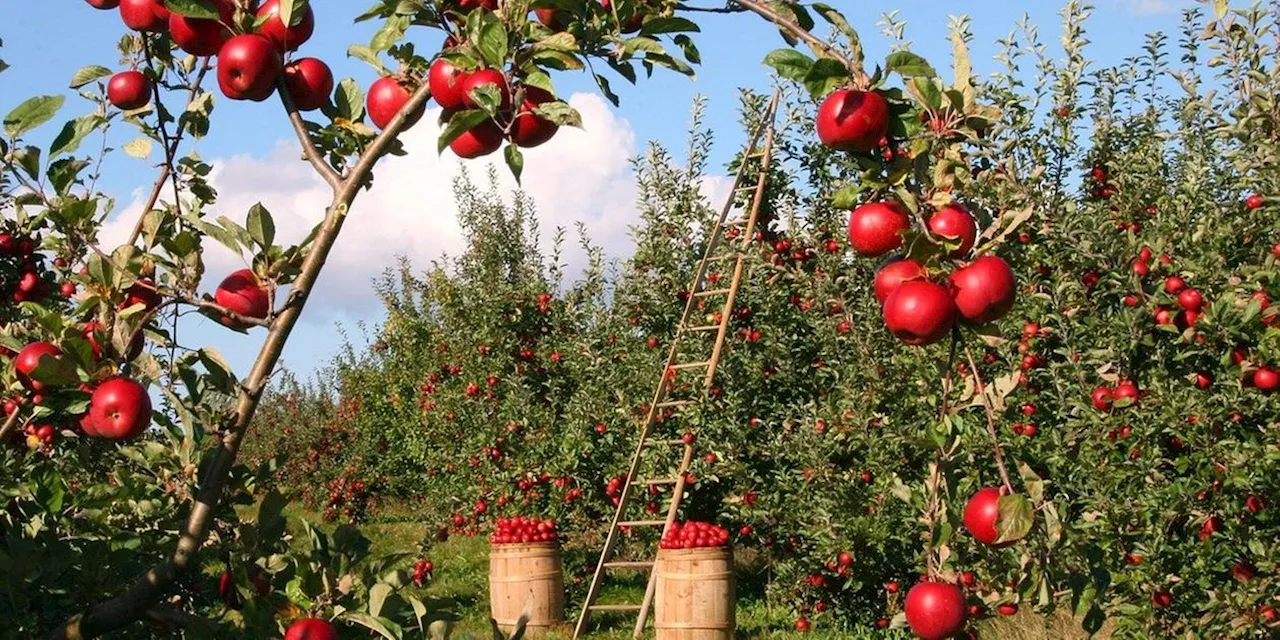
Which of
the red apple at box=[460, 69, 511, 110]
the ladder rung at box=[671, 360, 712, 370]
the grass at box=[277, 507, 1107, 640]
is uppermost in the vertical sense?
the ladder rung at box=[671, 360, 712, 370]

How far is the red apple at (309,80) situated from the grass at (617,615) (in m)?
2.42

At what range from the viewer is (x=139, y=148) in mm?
1534

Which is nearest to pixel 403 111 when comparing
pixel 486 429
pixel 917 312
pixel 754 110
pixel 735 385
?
pixel 917 312

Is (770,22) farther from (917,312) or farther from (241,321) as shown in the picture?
(241,321)

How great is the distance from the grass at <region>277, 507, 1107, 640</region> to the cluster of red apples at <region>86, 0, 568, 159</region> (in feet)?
7.99

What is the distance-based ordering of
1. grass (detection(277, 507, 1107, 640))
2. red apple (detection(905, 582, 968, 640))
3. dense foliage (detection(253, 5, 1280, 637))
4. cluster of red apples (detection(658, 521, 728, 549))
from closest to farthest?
red apple (detection(905, 582, 968, 640))
dense foliage (detection(253, 5, 1280, 637))
grass (detection(277, 507, 1107, 640))
cluster of red apples (detection(658, 521, 728, 549))

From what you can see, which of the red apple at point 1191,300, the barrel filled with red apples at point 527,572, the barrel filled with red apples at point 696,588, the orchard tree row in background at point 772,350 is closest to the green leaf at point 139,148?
the orchard tree row in background at point 772,350

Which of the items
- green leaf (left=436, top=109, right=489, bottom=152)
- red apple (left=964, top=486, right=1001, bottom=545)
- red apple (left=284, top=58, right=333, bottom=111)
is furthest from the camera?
red apple (left=964, top=486, right=1001, bottom=545)

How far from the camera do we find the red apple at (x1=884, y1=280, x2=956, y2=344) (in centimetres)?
133

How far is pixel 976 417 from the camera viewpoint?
19.1 feet

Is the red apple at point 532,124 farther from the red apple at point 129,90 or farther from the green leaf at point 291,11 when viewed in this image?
the red apple at point 129,90

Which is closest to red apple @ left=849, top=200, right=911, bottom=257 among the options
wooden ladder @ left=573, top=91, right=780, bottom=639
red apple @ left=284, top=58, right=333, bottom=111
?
red apple @ left=284, top=58, right=333, bottom=111

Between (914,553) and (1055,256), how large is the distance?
2.16 meters

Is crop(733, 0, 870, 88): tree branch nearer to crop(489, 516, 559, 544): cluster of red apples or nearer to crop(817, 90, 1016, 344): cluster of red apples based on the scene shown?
crop(817, 90, 1016, 344): cluster of red apples
